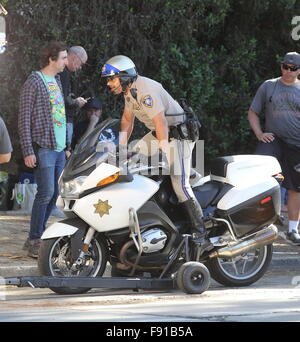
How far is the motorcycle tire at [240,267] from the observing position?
9.10 meters

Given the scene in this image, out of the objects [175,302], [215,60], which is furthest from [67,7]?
[175,302]

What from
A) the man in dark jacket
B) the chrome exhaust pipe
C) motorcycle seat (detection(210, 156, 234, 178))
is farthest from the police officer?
the man in dark jacket

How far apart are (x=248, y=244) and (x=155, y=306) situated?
1.77 meters

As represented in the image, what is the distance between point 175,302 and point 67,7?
8485mm

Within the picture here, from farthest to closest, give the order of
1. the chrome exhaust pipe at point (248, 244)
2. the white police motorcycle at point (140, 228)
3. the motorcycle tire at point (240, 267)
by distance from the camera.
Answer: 1. the motorcycle tire at point (240, 267)
2. the chrome exhaust pipe at point (248, 244)
3. the white police motorcycle at point (140, 228)

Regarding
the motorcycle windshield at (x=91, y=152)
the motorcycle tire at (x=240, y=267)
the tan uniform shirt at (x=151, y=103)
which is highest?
the tan uniform shirt at (x=151, y=103)

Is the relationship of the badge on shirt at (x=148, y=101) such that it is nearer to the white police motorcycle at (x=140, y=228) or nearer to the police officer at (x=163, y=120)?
the police officer at (x=163, y=120)

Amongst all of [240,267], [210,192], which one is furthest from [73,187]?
[240,267]

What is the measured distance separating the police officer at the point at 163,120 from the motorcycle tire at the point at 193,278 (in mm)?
432

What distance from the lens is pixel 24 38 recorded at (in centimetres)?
1537

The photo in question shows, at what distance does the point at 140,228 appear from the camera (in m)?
8.58

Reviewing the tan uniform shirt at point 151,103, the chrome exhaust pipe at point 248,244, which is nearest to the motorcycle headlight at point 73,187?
the tan uniform shirt at point 151,103

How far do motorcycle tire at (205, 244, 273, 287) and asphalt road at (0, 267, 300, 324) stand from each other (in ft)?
0.31

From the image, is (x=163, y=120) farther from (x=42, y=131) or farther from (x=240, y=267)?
(x=42, y=131)
